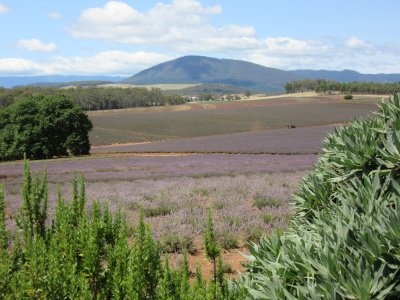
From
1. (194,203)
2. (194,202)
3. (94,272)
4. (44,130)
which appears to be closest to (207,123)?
(44,130)

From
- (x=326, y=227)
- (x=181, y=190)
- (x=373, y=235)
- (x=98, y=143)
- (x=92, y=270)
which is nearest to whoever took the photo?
(x=373, y=235)

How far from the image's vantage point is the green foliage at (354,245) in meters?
→ 2.55

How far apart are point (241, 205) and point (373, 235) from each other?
9627mm

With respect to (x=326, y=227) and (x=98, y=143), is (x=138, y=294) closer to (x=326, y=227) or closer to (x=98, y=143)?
(x=326, y=227)

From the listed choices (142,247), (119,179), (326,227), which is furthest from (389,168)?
(119,179)

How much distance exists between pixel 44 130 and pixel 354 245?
168ft

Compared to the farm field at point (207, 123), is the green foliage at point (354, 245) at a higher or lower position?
higher

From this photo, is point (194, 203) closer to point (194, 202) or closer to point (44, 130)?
point (194, 202)

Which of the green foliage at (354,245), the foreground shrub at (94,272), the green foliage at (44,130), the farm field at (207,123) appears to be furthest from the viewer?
the farm field at (207,123)

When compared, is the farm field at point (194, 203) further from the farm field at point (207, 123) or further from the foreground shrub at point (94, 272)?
the farm field at point (207, 123)

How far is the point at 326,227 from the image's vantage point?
3.03 metres

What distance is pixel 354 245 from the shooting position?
2.73m

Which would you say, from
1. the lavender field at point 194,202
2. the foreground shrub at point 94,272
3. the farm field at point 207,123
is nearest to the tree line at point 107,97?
the farm field at point 207,123

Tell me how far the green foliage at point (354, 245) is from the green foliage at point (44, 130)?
161 ft
